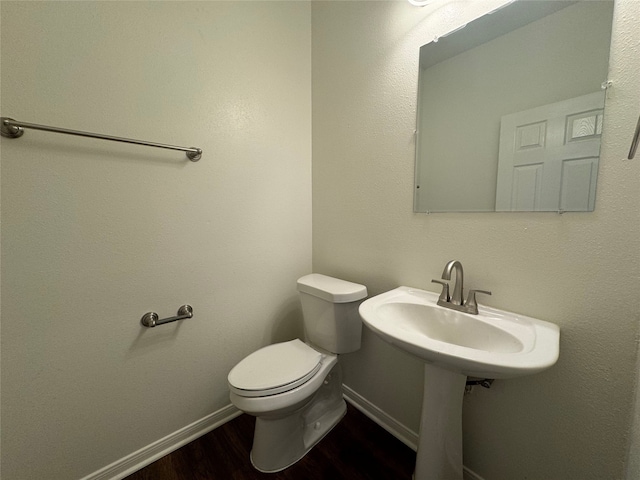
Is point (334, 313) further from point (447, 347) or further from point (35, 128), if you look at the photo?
point (35, 128)

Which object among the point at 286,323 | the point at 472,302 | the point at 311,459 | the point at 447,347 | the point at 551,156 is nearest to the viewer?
the point at 447,347

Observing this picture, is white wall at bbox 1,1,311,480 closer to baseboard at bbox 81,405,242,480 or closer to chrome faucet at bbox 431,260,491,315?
baseboard at bbox 81,405,242,480

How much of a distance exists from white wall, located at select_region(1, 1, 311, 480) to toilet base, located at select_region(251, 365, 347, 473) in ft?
1.24

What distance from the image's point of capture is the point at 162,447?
3.68ft

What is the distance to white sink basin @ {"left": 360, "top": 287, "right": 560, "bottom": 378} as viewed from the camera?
57 cm

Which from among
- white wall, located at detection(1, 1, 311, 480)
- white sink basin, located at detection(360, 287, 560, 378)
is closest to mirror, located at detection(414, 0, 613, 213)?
white sink basin, located at detection(360, 287, 560, 378)

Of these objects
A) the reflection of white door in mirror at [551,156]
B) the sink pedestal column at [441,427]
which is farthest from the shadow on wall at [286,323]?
the reflection of white door in mirror at [551,156]

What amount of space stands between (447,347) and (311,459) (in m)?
0.95

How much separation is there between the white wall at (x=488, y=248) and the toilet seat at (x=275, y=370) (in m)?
0.38

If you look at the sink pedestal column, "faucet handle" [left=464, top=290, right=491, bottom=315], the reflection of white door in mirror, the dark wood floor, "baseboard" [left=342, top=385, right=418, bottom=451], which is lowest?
the dark wood floor

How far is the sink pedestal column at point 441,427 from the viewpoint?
806 millimetres

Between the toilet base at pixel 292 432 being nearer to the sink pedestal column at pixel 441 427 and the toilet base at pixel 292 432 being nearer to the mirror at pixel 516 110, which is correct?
the sink pedestal column at pixel 441 427

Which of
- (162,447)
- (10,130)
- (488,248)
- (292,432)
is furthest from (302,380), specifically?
(10,130)

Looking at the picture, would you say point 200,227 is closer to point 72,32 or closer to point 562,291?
point 72,32
